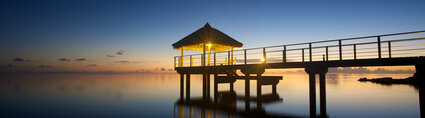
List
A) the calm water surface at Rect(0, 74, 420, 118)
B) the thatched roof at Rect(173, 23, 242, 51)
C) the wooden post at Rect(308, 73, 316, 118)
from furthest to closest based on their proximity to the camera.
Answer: the thatched roof at Rect(173, 23, 242, 51), the calm water surface at Rect(0, 74, 420, 118), the wooden post at Rect(308, 73, 316, 118)

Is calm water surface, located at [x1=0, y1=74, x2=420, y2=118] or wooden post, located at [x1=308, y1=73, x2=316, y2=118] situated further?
calm water surface, located at [x1=0, y1=74, x2=420, y2=118]

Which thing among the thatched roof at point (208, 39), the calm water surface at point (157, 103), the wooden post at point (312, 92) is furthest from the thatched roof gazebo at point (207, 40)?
the wooden post at point (312, 92)

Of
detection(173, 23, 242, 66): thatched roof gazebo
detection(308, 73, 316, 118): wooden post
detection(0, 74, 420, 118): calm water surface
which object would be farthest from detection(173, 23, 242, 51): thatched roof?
detection(308, 73, 316, 118): wooden post

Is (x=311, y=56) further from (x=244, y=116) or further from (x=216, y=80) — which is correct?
(x=216, y=80)

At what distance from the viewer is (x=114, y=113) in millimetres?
14609

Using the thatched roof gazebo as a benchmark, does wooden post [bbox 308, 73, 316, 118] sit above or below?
below

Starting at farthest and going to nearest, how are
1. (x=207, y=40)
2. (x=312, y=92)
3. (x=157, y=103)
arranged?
(x=157, y=103)
(x=207, y=40)
(x=312, y=92)

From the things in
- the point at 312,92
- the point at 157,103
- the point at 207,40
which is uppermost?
the point at 207,40

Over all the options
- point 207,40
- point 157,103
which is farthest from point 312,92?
point 157,103

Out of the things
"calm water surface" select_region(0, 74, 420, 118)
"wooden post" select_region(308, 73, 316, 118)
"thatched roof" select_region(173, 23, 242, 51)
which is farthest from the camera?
"thatched roof" select_region(173, 23, 242, 51)

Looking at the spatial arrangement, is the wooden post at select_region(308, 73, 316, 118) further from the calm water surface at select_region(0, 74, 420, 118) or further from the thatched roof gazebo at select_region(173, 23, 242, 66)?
the thatched roof gazebo at select_region(173, 23, 242, 66)

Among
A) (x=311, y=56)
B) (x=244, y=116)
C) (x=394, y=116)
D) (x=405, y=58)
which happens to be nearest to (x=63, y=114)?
(x=244, y=116)

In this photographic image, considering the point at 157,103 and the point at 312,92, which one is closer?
the point at 312,92

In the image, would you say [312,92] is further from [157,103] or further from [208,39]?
[157,103]
